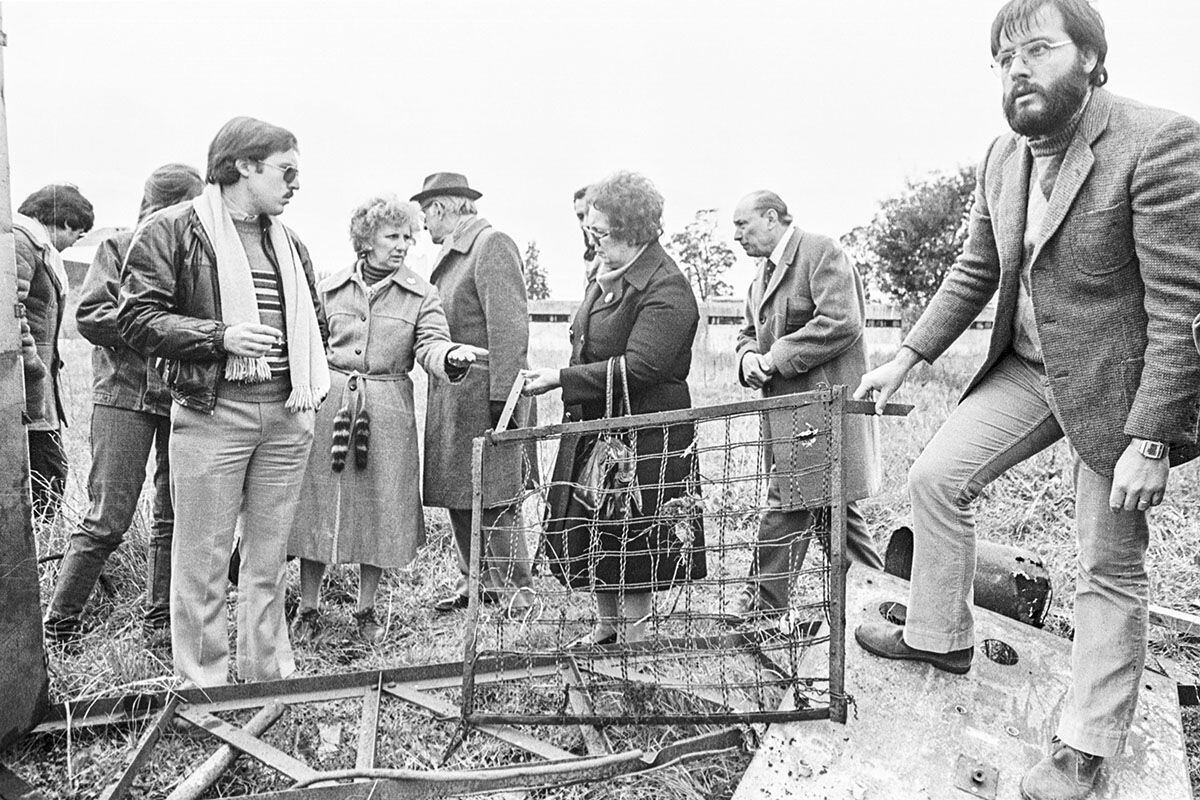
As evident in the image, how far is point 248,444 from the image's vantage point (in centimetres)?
331

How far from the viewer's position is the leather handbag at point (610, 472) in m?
3.33

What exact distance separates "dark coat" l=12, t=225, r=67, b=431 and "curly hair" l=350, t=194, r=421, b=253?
6.01ft

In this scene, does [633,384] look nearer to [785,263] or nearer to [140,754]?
[785,263]

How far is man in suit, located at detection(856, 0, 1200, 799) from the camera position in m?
2.28

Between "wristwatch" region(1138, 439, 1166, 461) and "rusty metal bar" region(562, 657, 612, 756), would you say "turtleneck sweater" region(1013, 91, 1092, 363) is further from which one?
"rusty metal bar" region(562, 657, 612, 756)

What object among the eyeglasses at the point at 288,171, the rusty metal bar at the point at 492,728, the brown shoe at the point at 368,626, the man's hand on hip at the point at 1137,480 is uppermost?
the eyeglasses at the point at 288,171

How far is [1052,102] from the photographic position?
7.95 ft

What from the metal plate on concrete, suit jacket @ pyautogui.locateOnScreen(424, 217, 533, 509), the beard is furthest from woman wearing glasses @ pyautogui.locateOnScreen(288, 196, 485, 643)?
the beard

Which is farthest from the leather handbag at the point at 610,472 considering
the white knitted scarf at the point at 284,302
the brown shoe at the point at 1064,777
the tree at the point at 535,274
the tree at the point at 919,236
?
the tree at the point at 535,274

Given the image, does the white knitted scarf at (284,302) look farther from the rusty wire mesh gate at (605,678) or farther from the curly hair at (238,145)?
the rusty wire mesh gate at (605,678)

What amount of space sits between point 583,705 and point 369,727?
28.9 inches

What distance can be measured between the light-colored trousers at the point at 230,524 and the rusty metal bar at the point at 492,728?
694 millimetres

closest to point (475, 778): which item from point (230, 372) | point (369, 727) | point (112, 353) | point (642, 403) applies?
point (369, 727)

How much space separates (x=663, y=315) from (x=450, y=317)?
1.41 meters
